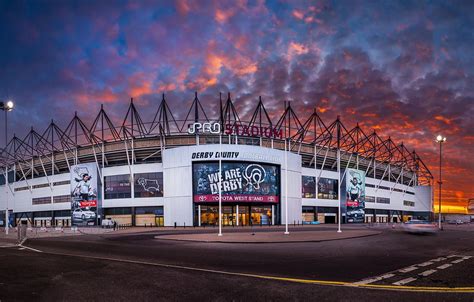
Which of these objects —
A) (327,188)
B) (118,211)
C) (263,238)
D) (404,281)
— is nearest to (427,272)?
(404,281)

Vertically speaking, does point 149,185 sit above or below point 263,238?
above

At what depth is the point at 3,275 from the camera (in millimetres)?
12562

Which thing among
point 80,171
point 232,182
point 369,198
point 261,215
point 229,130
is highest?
point 229,130

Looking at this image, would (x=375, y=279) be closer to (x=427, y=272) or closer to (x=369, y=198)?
(x=427, y=272)

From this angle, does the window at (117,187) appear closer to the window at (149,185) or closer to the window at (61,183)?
the window at (149,185)

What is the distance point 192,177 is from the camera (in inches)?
2761

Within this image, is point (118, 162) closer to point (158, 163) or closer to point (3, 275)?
point (158, 163)

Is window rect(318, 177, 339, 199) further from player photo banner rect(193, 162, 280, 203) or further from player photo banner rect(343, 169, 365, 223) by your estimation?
player photo banner rect(193, 162, 280, 203)

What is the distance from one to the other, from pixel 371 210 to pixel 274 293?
105345 millimetres

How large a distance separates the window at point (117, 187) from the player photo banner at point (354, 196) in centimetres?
5393

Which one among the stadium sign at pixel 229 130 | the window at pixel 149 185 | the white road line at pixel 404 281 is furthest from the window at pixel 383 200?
the white road line at pixel 404 281

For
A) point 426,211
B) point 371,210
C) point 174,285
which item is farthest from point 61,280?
point 426,211

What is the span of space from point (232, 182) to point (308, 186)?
2519cm

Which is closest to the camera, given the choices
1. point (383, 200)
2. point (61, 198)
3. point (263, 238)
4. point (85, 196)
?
point (263, 238)
